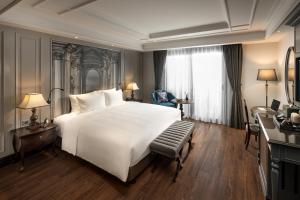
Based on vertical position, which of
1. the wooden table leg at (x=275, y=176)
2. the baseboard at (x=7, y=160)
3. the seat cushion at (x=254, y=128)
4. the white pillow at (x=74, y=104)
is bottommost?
the baseboard at (x=7, y=160)

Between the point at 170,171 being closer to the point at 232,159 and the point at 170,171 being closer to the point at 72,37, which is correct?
the point at 232,159

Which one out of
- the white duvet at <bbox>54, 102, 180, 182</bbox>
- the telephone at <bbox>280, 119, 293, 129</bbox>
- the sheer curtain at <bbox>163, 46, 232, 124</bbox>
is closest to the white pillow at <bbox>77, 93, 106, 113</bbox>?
the white duvet at <bbox>54, 102, 180, 182</bbox>

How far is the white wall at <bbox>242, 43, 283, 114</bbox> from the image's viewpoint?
4129 millimetres

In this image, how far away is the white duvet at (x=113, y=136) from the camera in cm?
225

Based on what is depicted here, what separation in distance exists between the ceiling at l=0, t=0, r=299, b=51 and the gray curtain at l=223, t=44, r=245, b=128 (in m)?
0.44

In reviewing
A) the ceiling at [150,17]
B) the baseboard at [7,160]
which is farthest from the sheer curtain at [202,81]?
the baseboard at [7,160]

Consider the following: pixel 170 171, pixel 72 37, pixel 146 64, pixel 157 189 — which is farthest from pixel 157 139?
pixel 146 64

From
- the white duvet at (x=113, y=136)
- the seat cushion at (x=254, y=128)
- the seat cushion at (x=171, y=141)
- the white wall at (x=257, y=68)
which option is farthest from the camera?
the white wall at (x=257, y=68)

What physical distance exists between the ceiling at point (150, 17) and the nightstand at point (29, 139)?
178 cm

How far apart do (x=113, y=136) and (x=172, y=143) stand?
2.98ft

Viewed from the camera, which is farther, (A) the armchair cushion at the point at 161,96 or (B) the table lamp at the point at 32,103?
(A) the armchair cushion at the point at 161,96

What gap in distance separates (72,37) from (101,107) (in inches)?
66.9

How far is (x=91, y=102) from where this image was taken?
3.74 m

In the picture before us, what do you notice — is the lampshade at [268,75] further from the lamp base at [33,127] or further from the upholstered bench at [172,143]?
the lamp base at [33,127]
